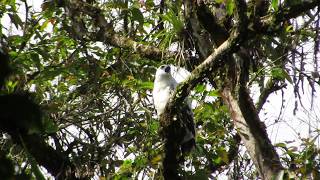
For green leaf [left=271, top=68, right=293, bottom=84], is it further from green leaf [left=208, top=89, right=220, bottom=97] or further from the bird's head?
the bird's head

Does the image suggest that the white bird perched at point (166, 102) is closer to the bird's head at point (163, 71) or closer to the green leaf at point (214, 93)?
the bird's head at point (163, 71)

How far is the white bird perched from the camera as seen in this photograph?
10.8 ft

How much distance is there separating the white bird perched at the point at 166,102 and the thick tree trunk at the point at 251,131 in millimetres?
313

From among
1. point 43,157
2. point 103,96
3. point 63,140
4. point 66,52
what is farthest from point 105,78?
point 43,157

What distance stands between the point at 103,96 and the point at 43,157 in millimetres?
910

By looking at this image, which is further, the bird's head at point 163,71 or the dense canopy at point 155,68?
the bird's head at point 163,71

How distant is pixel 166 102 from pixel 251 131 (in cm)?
63

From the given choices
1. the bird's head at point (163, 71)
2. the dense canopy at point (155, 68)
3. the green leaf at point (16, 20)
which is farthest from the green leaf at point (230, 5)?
the green leaf at point (16, 20)

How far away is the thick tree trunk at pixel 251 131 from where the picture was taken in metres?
3.25

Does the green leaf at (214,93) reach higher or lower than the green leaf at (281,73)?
lower


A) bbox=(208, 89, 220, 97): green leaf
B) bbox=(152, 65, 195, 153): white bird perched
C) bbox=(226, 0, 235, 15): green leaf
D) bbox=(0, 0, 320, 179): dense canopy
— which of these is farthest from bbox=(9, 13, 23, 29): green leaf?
bbox=(226, 0, 235, 15): green leaf

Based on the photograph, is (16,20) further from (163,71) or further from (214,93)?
(214,93)

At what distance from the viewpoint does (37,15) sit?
3527mm

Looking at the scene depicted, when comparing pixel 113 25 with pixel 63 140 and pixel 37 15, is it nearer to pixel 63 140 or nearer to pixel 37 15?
pixel 37 15
